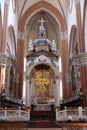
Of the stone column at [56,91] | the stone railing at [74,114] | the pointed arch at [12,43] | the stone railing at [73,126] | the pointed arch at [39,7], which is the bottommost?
the stone railing at [74,114]

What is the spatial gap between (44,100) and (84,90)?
7.43 m

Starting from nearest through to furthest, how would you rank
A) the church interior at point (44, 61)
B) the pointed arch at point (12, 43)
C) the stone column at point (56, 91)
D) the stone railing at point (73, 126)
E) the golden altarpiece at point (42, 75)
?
1. the stone railing at point (73, 126)
2. the church interior at point (44, 61)
3. the stone column at point (56, 91)
4. the golden altarpiece at point (42, 75)
5. the pointed arch at point (12, 43)

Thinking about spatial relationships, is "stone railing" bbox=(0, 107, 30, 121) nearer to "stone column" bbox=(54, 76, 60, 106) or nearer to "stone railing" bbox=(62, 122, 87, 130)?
"stone railing" bbox=(62, 122, 87, 130)

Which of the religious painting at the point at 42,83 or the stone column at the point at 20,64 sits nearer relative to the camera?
the stone column at the point at 20,64

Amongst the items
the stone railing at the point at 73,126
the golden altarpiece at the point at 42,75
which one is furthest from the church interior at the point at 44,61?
the stone railing at the point at 73,126

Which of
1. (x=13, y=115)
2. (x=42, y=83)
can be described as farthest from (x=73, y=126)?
(x=42, y=83)

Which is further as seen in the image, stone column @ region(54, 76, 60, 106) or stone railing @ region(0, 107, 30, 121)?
stone column @ region(54, 76, 60, 106)

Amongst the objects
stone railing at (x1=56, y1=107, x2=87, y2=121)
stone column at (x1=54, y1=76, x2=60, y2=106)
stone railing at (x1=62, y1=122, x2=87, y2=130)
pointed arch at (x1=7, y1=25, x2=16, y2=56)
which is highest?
pointed arch at (x1=7, y1=25, x2=16, y2=56)

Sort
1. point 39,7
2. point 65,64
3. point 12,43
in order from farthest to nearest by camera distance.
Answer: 1. point 39,7
2. point 65,64
3. point 12,43

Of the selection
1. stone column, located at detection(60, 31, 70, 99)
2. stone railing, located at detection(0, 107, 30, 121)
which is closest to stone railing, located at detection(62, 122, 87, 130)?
stone railing, located at detection(0, 107, 30, 121)

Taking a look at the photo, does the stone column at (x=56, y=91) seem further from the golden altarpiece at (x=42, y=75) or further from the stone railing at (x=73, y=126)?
the stone railing at (x=73, y=126)

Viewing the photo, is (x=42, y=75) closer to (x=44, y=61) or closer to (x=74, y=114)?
(x=44, y=61)

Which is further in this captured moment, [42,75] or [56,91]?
[42,75]

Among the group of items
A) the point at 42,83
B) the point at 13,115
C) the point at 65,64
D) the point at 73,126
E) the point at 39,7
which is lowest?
the point at 13,115
